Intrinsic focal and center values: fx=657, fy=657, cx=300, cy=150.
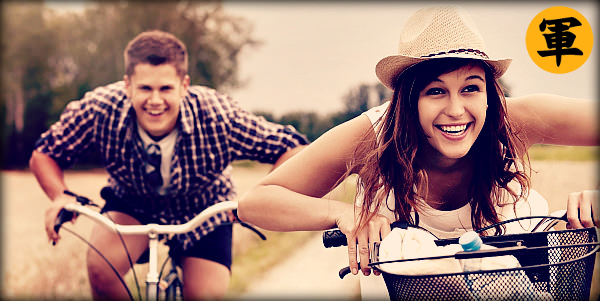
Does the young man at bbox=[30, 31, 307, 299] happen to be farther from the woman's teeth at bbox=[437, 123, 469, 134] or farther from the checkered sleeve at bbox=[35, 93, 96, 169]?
the woman's teeth at bbox=[437, 123, 469, 134]

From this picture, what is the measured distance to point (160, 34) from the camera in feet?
11.9

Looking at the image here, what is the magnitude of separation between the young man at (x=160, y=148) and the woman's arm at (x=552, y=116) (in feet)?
4.30

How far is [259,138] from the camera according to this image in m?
Result: 3.53

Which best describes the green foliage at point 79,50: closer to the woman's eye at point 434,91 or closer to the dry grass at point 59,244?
the dry grass at point 59,244

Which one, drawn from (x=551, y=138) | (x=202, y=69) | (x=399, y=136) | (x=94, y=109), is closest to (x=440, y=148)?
(x=399, y=136)

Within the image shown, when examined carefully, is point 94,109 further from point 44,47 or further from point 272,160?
point 44,47

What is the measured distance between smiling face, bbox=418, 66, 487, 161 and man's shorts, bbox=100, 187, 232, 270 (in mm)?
1717

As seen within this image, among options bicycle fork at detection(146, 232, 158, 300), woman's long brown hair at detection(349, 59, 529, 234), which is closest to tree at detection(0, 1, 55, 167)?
bicycle fork at detection(146, 232, 158, 300)

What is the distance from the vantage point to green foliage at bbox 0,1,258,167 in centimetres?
1659

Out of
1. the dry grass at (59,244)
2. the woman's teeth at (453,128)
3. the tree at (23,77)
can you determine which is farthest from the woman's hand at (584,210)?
the tree at (23,77)

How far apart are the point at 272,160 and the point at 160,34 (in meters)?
0.93

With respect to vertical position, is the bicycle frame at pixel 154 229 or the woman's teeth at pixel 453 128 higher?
the woman's teeth at pixel 453 128

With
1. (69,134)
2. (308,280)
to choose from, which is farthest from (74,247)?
(69,134)

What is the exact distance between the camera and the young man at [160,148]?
3.42 meters
